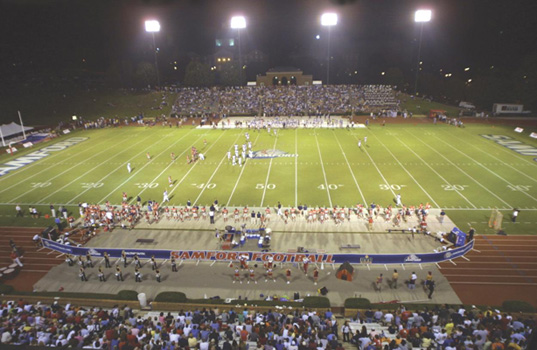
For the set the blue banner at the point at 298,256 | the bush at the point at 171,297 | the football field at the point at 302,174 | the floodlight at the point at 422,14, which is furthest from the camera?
the floodlight at the point at 422,14

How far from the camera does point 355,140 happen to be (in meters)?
42.3

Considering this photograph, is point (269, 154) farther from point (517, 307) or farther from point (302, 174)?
point (517, 307)

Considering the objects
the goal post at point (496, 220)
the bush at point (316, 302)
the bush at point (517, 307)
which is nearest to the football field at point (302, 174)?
the goal post at point (496, 220)

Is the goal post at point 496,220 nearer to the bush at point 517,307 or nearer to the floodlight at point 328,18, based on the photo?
the bush at point 517,307

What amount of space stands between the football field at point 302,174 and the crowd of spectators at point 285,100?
19310mm

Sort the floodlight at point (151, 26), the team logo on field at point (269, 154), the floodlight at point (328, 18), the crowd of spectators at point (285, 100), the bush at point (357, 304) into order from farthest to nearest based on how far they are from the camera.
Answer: the floodlight at point (151, 26)
the floodlight at point (328, 18)
the crowd of spectators at point (285, 100)
the team logo on field at point (269, 154)
the bush at point (357, 304)

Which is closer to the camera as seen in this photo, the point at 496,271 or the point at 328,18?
the point at 496,271

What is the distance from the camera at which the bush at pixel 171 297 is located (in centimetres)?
1405

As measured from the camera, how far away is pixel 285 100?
67250 millimetres

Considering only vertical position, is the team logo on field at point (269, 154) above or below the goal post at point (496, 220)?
above

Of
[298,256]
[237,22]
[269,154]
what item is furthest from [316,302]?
[237,22]

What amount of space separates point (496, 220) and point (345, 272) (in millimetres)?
10963

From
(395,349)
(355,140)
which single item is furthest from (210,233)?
(355,140)

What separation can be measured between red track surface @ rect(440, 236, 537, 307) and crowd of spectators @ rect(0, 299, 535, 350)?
120 inches
